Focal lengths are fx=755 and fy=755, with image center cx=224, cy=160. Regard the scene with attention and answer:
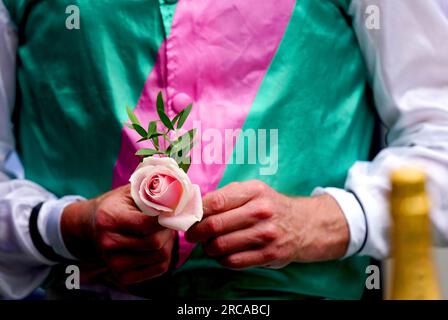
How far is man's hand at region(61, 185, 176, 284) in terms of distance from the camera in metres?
0.85

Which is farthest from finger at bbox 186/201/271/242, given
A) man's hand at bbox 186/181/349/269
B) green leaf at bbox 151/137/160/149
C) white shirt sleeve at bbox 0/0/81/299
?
white shirt sleeve at bbox 0/0/81/299

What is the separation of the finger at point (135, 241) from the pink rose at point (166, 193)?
0.36 ft

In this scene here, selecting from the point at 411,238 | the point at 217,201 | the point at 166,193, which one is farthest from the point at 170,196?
the point at 411,238

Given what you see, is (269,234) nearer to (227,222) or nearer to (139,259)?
(227,222)

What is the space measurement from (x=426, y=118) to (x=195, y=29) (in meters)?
0.30

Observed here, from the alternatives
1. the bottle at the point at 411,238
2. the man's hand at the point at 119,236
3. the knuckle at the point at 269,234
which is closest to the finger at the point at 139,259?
the man's hand at the point at 119,236

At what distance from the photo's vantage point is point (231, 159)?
0.92 meters

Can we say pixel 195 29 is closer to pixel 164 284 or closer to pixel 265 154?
pixel 265 154

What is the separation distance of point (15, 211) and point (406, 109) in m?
0.51

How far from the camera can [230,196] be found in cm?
85

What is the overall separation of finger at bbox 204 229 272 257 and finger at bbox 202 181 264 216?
3cm

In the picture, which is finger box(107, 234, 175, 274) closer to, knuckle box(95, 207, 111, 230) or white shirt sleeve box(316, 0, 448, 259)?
knuckle box(95, 207, 111, 230)

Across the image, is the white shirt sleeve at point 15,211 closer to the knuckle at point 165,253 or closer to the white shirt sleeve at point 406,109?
the knuckle at point 165,253

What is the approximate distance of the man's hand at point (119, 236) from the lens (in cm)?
85
